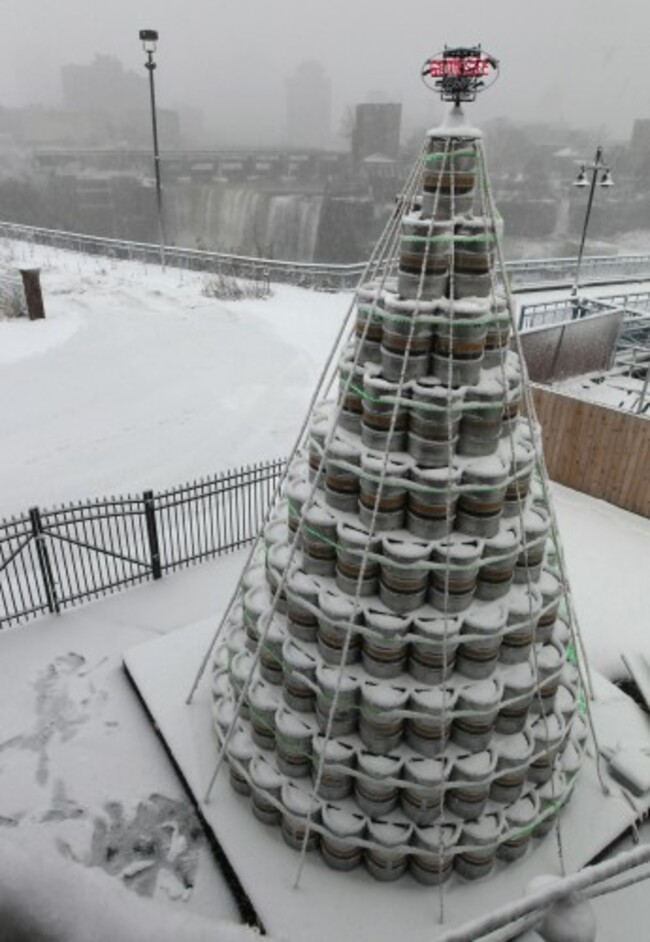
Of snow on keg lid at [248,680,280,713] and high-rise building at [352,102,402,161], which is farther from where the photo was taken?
high-rise building at [352,102,402,161]

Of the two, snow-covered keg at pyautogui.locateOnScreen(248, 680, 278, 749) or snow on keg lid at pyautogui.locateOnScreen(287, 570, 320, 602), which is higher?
snow on keg lid at pyautogui.locateOnScreen(287, 570, 320, 602)

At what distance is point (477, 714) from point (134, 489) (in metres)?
9.12

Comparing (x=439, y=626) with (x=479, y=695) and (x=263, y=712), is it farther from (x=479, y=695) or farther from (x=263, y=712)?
(x=263, y=712)

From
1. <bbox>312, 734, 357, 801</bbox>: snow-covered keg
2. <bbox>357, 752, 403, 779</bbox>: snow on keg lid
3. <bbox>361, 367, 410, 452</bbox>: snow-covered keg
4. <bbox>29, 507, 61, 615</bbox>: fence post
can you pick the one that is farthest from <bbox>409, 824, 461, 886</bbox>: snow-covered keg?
<bbox>29, 507, 61, 615</bbox>: fence post

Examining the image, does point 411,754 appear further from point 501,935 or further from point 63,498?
point 63,498

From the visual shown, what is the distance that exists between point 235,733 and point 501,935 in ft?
17.6

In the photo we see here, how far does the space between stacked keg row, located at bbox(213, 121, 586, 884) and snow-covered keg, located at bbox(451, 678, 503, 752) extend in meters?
0.02

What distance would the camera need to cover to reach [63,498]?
12109 mm

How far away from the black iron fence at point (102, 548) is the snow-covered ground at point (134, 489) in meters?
0.32

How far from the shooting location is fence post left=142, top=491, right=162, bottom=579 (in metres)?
9.77

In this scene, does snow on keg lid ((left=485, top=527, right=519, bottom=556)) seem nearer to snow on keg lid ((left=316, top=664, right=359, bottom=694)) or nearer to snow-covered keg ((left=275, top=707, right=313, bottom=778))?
snow on keg lid ((left=316, top=664, right=359, bottom=694))

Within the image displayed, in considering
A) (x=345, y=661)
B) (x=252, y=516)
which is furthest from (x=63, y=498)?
(x=345, y=661)

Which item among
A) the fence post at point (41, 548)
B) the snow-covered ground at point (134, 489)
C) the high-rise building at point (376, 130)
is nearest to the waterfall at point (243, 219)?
the high-rise building at point (376, 130)

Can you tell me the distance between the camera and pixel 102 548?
995 cm
